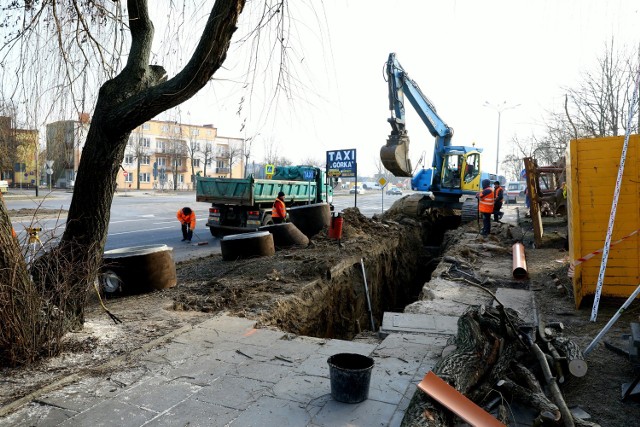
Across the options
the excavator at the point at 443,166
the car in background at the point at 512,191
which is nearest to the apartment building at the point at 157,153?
the excavator at the point at 443,166

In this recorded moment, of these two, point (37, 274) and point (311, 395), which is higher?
point (37, 274)

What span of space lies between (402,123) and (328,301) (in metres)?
8.99

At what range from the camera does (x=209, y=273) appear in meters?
8.76

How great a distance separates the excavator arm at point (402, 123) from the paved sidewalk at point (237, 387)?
10367 mm

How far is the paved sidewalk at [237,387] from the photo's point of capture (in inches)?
130

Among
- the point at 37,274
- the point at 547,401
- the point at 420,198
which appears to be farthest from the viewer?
the point at 420,198

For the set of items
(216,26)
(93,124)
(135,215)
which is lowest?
(135,215)

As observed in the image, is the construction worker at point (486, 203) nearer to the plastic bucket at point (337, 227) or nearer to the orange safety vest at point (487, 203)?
the orange safety vest at point (487, 203)

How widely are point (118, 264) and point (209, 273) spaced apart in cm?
212

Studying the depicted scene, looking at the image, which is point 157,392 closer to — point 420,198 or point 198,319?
point 198,319

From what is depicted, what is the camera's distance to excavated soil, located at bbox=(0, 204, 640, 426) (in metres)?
4.05

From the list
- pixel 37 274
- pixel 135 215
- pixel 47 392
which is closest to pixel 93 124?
pixel 37 274

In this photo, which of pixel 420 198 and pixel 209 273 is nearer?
pixel 209 273

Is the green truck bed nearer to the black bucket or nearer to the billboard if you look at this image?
the billboard
